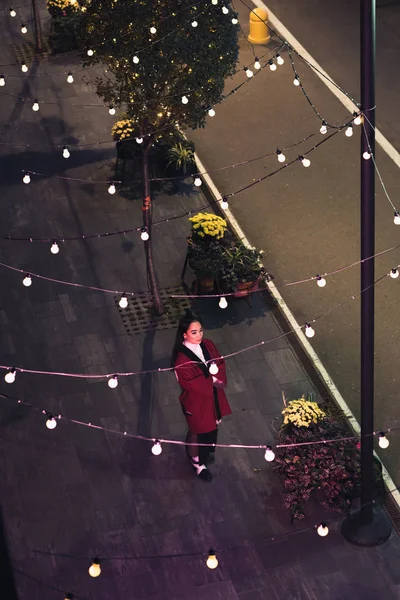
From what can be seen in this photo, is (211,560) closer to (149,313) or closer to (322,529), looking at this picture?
(322,529)

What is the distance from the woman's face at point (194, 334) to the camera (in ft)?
42.9

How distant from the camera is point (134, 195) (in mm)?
18812

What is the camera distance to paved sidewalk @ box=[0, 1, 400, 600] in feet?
41.6

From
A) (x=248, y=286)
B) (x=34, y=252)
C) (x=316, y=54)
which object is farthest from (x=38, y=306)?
(x=316, y=54)

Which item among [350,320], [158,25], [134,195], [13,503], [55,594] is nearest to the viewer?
[55,594]

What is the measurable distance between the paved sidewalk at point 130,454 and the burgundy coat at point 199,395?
80cm

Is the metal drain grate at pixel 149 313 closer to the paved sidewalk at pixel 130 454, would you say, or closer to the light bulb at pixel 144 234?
the paved sidewalk at pixel 130 454

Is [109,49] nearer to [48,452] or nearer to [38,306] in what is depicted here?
[38,306]

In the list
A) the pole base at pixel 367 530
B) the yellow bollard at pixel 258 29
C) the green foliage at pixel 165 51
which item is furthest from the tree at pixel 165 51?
the yellow bollard at pixel 258 29

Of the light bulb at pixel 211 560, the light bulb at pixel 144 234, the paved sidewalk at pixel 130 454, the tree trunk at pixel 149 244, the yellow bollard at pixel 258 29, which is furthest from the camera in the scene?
the yellow bollard at pixel 258 29

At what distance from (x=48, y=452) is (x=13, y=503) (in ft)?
2.87

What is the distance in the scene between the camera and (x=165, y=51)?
14922mm

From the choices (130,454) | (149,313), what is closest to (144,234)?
(149,313)

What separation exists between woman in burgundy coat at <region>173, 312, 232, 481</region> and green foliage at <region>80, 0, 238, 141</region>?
3.39 m
